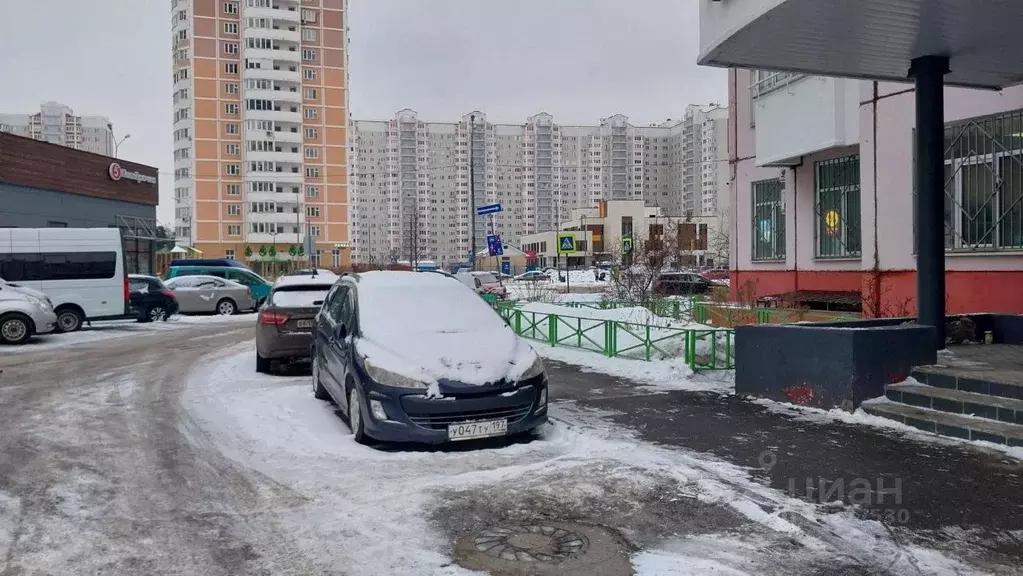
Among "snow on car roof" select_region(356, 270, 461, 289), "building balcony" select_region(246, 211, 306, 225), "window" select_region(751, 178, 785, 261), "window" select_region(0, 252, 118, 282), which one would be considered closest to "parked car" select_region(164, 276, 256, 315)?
"window" select_region(0, 252, 118, 282)

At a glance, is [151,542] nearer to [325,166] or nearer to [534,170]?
[325,166]

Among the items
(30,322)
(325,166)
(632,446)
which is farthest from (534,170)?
(632,446)

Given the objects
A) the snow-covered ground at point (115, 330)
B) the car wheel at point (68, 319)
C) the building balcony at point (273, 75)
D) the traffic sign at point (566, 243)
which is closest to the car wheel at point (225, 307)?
the snow-covered ground at point (115, 330)

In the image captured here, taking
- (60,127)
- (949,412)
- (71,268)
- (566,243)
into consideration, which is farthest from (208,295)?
(60,127)

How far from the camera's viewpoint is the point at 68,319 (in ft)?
63.5

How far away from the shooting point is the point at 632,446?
22.5 ft

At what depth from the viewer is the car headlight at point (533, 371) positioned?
7.03m

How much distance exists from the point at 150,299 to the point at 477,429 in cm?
1930

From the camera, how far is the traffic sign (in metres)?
21.9

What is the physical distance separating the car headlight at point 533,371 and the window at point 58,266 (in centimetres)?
1592

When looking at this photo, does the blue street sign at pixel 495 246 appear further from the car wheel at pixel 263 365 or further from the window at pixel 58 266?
the car wheel at pixel 263 365

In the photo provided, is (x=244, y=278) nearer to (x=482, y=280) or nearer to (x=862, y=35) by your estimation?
(x=482, y=280)

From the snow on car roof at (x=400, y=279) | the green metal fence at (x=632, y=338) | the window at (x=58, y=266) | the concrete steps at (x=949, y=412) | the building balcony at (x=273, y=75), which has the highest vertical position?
the building balcony at (x=273, y=75)

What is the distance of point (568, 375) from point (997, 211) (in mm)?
7491
